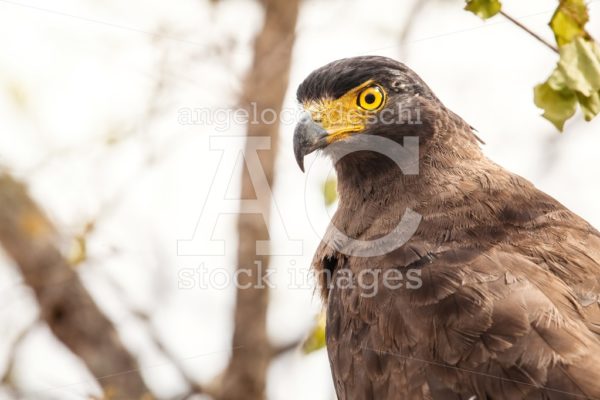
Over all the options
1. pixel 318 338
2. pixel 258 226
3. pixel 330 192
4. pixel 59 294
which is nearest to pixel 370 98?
pixel 330 192

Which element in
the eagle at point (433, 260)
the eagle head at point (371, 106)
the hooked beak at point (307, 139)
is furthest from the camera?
the eagle head at point (371, 106)

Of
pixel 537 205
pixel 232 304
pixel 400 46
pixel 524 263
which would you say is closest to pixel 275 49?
pixel 400 46

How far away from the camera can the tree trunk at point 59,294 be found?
7539 millimetres

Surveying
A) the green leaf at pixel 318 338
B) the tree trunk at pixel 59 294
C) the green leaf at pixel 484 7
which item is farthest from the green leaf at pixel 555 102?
the tree trunk at pixel 59 294

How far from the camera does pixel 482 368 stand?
375 centimetres

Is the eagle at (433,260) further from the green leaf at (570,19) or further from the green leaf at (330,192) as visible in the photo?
the green leaf at (570,19)

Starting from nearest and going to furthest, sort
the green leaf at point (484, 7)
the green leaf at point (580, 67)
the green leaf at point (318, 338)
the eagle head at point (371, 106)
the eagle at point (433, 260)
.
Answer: the green leaf at point (580, 67)
the green leaf at point (484, 7)
the eagle at point (433, 260)
the eagle head at point (371, 106)
the green leaf at point (318, 338)

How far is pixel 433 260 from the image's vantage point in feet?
13.6

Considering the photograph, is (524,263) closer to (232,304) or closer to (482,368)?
(482,368)

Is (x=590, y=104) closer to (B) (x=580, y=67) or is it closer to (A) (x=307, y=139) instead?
(B) (x=580, y=67)

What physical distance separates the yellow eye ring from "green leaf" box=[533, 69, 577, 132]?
1855mm

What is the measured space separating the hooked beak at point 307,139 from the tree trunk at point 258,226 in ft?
7.46

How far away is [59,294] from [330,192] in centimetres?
310

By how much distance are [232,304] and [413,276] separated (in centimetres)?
359
